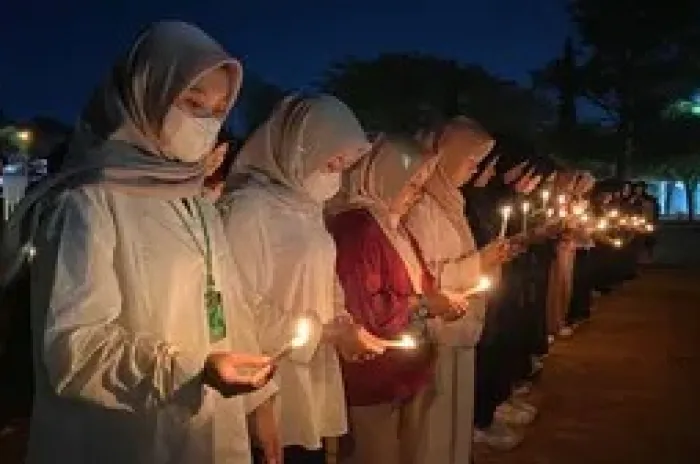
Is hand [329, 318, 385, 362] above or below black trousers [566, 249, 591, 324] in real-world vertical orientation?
above

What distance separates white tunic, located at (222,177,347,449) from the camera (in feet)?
11.4

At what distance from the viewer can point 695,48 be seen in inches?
1517

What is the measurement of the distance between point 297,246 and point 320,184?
0.33 metres

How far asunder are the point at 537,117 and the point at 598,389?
4181 cm

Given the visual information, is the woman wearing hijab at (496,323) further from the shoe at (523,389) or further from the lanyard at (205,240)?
the lanyard at (205,240)

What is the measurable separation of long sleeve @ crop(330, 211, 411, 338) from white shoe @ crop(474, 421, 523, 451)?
317cm

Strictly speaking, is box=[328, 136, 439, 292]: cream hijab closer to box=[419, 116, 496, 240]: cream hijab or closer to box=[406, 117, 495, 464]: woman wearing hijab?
box=[406, 117, 495, 464]: woman wearing hijab

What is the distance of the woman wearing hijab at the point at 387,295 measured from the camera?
4.27 meters

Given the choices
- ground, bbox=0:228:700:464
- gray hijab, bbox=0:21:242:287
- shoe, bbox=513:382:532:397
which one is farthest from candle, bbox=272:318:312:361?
shoe, bbox=513:382:532:397

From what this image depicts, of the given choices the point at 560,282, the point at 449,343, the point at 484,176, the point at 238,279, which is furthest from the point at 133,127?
the point at 560,282

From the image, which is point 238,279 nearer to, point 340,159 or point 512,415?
point 340,159

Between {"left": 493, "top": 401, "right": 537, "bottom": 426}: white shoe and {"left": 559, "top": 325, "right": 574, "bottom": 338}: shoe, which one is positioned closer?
{"left": 493, "top": 401, "right": 537, "bottom": 426}: white shoe

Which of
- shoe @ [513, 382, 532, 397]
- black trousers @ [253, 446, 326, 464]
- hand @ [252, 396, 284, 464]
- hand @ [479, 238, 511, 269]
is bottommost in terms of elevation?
shoe @ [513, 382, 532, 397]

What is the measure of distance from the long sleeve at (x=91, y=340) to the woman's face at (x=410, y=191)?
8.02 ft
